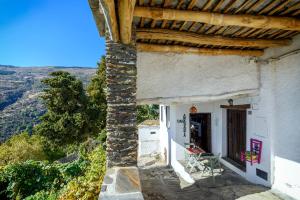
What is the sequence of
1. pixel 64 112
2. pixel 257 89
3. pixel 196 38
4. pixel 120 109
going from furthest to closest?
pixel 64 112 < pixel 257 89 < pixel 196 38 < pixel 120 109

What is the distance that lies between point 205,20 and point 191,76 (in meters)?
2.86

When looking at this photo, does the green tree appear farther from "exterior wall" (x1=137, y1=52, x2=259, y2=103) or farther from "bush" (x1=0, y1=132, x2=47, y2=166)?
"exterior wall" (x1=137, y1=52, x2=259, y2=103)

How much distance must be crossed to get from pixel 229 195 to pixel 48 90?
2205 centimetres

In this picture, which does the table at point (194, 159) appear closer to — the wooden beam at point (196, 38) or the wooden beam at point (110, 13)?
the wooden beam at point (196, 38)

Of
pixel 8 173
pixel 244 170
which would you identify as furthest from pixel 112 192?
pixel 8 173

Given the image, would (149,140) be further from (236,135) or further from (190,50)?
(190,50)

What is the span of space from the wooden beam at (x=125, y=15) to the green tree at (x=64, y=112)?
2108cm

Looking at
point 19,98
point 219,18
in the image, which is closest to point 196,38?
point 219,18

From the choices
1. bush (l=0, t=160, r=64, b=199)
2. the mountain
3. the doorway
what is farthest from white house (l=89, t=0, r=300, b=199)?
the mountain

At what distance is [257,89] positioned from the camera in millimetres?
7895

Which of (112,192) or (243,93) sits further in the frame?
(243,93)

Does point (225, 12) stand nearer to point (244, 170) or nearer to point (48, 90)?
point (244, 170)

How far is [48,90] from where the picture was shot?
82.4ft

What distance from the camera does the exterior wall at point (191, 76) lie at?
712cm
